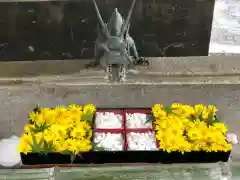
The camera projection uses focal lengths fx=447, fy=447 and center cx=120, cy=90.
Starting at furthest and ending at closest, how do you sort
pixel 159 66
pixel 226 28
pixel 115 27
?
1. pixel 226 28
2. pixel 159 66
3. pixel 115 27

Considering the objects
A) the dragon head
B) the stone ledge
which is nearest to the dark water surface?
the stone ledge

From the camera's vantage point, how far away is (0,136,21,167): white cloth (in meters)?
1.70

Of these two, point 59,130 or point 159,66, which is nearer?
point 59,130

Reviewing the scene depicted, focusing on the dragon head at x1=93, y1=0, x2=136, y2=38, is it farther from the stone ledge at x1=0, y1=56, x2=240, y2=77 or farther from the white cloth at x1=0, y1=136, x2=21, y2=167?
the white cloth at x1=0, y1=136, x2=21, y2=167

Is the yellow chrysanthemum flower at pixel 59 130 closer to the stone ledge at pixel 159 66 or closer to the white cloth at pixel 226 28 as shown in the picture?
the stone ledge at pixel 159 66

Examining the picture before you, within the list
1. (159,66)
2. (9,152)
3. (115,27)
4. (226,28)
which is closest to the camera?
(115,27)

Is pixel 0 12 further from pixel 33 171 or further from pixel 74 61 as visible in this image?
pixel 33 171

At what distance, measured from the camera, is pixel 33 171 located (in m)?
1.62

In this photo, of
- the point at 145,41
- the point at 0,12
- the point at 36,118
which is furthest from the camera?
the point at 145,41

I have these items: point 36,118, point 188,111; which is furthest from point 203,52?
point 36,118

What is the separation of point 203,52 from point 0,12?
99 cm

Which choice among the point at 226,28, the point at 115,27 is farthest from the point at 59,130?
the point at 226,28

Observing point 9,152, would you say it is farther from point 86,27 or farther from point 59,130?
point 86,27

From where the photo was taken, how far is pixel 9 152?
1743mm
